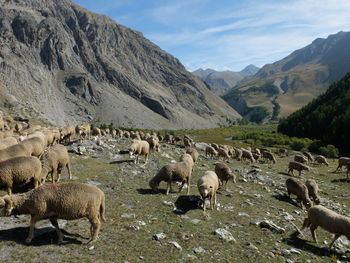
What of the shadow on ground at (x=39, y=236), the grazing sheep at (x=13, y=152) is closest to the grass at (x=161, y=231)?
the shadow on ground at (x=39, y=236)

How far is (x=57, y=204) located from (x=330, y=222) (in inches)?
491

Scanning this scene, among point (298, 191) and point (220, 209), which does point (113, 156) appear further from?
point (298, 191)

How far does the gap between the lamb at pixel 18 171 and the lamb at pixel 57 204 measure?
11.3 feet

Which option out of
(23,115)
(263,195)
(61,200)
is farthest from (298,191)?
(23,115)

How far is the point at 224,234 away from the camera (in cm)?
1296

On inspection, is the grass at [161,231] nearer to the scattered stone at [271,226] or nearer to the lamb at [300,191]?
the scattered stone at [271,226]

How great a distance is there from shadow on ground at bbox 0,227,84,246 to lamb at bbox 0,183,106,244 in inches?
12.1

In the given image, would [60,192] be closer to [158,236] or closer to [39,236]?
[39,236]

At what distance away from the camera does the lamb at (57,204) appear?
33.4ft

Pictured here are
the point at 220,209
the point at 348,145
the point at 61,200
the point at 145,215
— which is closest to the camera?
→ the point at 61,200

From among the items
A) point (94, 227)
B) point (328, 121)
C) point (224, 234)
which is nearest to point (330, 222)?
point (224, 234)

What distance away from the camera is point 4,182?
13.2 meters

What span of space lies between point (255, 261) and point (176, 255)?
10.5ft

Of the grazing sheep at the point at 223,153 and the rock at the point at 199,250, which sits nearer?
the rock at the point at 199,250
